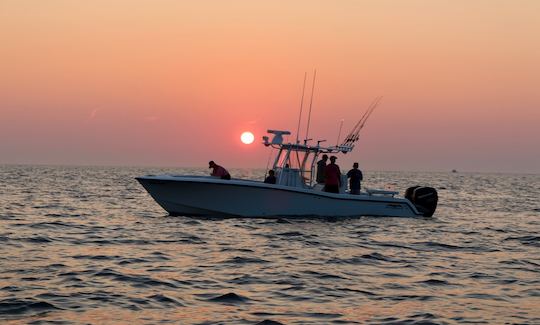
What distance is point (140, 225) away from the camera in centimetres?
2117

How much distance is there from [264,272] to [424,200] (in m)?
13.4

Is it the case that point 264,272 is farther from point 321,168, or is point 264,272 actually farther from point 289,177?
point 321,168

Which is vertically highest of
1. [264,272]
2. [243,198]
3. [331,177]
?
[331,177]

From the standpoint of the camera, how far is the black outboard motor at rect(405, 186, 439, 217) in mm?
24891

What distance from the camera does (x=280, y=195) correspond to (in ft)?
70.4

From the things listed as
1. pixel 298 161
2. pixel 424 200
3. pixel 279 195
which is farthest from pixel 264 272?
pixel 424 200

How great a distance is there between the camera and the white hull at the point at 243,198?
21359 mm

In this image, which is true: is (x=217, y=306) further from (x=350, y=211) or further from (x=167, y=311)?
(x=350, y=211)

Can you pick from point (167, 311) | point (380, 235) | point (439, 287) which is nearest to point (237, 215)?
point (380, 235)

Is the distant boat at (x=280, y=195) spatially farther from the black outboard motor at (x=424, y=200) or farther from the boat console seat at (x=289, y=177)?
the black outboard motor at (x=424, y=200)

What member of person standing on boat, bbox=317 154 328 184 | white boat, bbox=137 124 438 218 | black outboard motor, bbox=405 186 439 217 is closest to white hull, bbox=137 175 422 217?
white boat, bbox=137 124 438 218

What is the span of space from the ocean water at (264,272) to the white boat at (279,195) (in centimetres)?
47

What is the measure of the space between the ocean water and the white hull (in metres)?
0.43

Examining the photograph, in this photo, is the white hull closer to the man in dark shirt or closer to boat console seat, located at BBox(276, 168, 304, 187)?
the man in dark shirt
